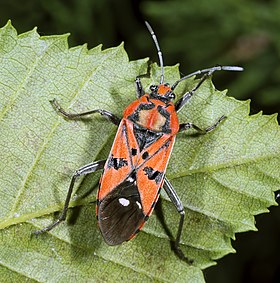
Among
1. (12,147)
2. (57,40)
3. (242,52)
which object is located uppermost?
(57,40)

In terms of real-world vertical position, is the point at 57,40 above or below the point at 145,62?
above

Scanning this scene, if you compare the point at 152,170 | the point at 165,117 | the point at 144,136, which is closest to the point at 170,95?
the point at 165,117

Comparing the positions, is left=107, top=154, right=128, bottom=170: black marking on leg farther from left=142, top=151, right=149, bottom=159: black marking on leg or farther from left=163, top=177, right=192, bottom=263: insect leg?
left=163, top=177, right=192, bottom=263: insect leg

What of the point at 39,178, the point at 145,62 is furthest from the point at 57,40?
the point at 39,178

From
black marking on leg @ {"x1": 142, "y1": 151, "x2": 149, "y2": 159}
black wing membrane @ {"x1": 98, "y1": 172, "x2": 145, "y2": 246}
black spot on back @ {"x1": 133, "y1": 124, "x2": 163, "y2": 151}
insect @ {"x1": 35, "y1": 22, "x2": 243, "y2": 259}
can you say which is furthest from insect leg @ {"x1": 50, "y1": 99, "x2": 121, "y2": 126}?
black wing membrane @ {"x1": 98, "y1": 172, "x2": 145, "y2": 246}

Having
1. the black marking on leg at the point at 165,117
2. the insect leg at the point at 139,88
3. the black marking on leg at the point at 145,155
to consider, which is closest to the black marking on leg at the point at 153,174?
the black marking on leg at the point at 145,155

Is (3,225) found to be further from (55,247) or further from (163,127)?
(163,127)
